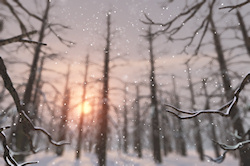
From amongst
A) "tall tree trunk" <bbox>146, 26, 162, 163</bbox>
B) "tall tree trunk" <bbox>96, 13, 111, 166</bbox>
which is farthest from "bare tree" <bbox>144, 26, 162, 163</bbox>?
"tall tree trunk" <bbox>96, 13, 111, 166</bbox>

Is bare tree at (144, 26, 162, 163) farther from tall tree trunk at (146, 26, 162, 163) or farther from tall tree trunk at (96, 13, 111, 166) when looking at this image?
tall tree trunk at (96, 13, 111, 166)

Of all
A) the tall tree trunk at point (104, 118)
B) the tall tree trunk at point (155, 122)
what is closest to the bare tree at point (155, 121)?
the tall tree trunk at point (155, 122)

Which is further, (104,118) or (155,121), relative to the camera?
(155,121)

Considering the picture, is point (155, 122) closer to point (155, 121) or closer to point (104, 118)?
point (155, 121)

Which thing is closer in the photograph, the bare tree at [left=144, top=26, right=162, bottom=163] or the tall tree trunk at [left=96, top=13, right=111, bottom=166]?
the tall tree trunk at [left=96, top=13, right=111, bottom=166]

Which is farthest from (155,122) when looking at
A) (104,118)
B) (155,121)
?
(104,118)

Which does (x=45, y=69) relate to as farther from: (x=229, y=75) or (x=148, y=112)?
(x=229, y=75)

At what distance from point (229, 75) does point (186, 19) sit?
754 cm

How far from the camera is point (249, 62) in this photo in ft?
26.4

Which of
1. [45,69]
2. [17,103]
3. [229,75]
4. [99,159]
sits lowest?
[99,159]

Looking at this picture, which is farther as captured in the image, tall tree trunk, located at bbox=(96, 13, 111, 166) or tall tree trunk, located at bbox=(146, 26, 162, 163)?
tall tree trunk, located at bbox=(146, 26, 162, 163)

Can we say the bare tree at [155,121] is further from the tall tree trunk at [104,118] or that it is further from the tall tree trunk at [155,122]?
the tall tree trunk at [104,118]

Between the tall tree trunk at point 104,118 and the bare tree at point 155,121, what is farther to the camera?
the bare tree at point 155,121

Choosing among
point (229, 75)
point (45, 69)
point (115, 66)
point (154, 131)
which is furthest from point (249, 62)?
point (45, 69)
